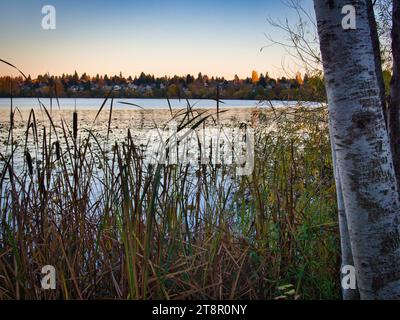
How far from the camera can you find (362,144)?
54.7 inches

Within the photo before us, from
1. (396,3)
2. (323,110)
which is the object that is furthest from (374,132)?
(323,110)

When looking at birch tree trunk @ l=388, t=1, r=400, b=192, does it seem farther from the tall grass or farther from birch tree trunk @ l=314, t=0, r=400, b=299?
birch tree trunk @ l=314, t=0, r=400, b=299

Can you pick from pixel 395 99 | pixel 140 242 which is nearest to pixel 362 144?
pixel 395 99

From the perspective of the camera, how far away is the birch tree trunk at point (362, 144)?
4.50ft

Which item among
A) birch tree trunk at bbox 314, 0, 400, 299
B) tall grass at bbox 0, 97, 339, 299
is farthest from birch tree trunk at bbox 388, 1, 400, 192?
birch tree trunk at bbox 314, 0, 400, 299

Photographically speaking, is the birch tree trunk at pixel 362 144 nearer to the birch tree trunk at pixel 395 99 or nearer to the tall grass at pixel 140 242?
the tall grass at pixel 140 242

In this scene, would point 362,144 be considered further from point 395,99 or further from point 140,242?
point 140,242

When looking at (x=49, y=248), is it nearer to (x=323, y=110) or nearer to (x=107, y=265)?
(x=107, y=265)

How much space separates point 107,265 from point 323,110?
10.3ft

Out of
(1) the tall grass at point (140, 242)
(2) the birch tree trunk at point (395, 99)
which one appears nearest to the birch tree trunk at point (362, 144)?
(1) the tall grass at point (140, 242)

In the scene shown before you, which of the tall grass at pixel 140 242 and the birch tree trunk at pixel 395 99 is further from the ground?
the birch tree trunk at pixel 395 99

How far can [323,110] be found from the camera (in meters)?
4.44
